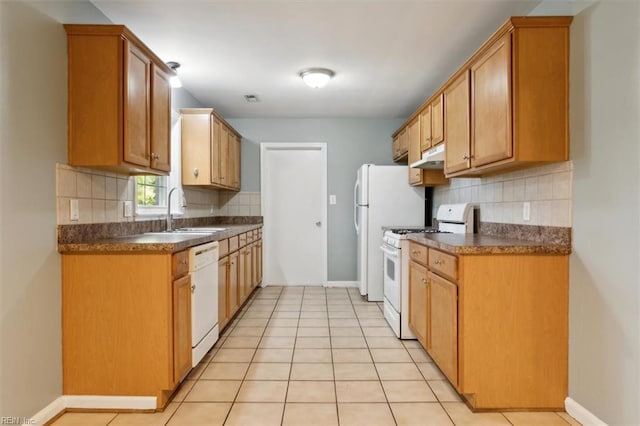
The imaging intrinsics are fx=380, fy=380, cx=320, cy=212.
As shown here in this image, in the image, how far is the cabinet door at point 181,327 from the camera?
213 centimetres

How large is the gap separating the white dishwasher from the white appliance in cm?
152

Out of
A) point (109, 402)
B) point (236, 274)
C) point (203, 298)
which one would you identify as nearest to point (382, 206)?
point (236, 274)

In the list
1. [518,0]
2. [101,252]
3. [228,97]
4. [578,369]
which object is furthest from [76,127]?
[578,369]

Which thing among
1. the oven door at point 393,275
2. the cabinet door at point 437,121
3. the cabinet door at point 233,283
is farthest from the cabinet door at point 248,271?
the cabinet door at point 437,121

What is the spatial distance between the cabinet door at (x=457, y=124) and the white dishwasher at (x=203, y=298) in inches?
75.1

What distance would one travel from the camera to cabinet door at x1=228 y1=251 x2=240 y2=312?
11.2 ft

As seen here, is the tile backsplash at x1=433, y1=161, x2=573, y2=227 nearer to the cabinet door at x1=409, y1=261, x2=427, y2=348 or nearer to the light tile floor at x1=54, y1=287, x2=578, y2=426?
the cabinet door at x1=409, y1=261, x2=427, y2=348

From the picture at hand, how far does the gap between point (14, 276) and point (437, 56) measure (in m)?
3.21

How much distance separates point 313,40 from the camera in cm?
287

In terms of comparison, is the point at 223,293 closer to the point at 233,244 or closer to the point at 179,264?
the point at 233,244

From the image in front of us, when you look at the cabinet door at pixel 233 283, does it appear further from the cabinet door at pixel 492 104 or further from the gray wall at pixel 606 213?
the gray wall at pixel 606 213

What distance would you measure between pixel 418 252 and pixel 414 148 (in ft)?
4.97

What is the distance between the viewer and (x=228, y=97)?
4.28 m

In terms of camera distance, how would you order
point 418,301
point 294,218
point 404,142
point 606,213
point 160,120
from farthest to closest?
point 294,218 < point 404,142 < point 418,301 < point 160,120 < point 606,213
